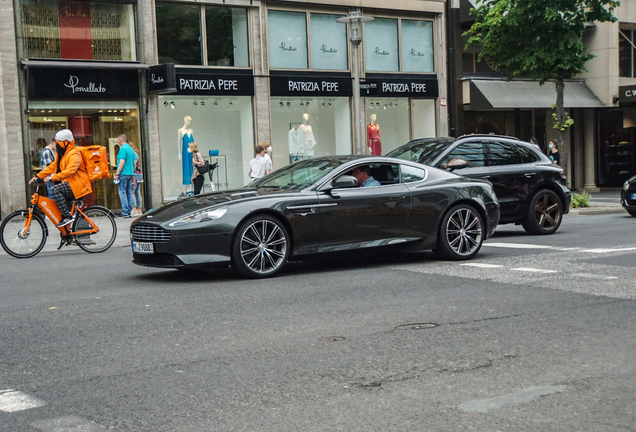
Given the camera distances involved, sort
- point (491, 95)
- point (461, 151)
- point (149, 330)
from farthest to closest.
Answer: point (491, 95) → point (461, 151) → point (149, 330)

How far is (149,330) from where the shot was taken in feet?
→ 22.0

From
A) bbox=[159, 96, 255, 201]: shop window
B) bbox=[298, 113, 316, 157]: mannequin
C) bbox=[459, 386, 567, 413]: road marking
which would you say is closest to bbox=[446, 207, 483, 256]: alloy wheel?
bbox=[459, 386, 567, 413]: road marking

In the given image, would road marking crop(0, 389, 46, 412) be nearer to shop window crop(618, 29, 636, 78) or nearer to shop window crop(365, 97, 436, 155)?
shop window crop(365, 97, 436, 155)

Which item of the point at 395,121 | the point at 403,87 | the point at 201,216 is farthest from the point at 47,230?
the point at 395,121

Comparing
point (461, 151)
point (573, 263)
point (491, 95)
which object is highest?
point (491, 95)

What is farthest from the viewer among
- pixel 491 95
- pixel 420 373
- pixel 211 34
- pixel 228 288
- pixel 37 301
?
pixel 491 95

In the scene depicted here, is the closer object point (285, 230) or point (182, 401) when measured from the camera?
point (182, 401)

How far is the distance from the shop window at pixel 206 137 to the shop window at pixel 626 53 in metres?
17.0

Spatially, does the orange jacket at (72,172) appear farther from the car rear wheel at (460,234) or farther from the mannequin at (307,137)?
the mannequin at (307,137)

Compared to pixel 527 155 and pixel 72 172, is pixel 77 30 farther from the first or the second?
pixel 527 155

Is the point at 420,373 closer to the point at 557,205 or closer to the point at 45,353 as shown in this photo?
the point at 45,353

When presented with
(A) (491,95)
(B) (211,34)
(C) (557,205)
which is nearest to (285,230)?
(C) (557,205)

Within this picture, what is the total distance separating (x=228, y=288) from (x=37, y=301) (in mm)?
1922

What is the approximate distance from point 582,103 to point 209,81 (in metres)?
15.6
